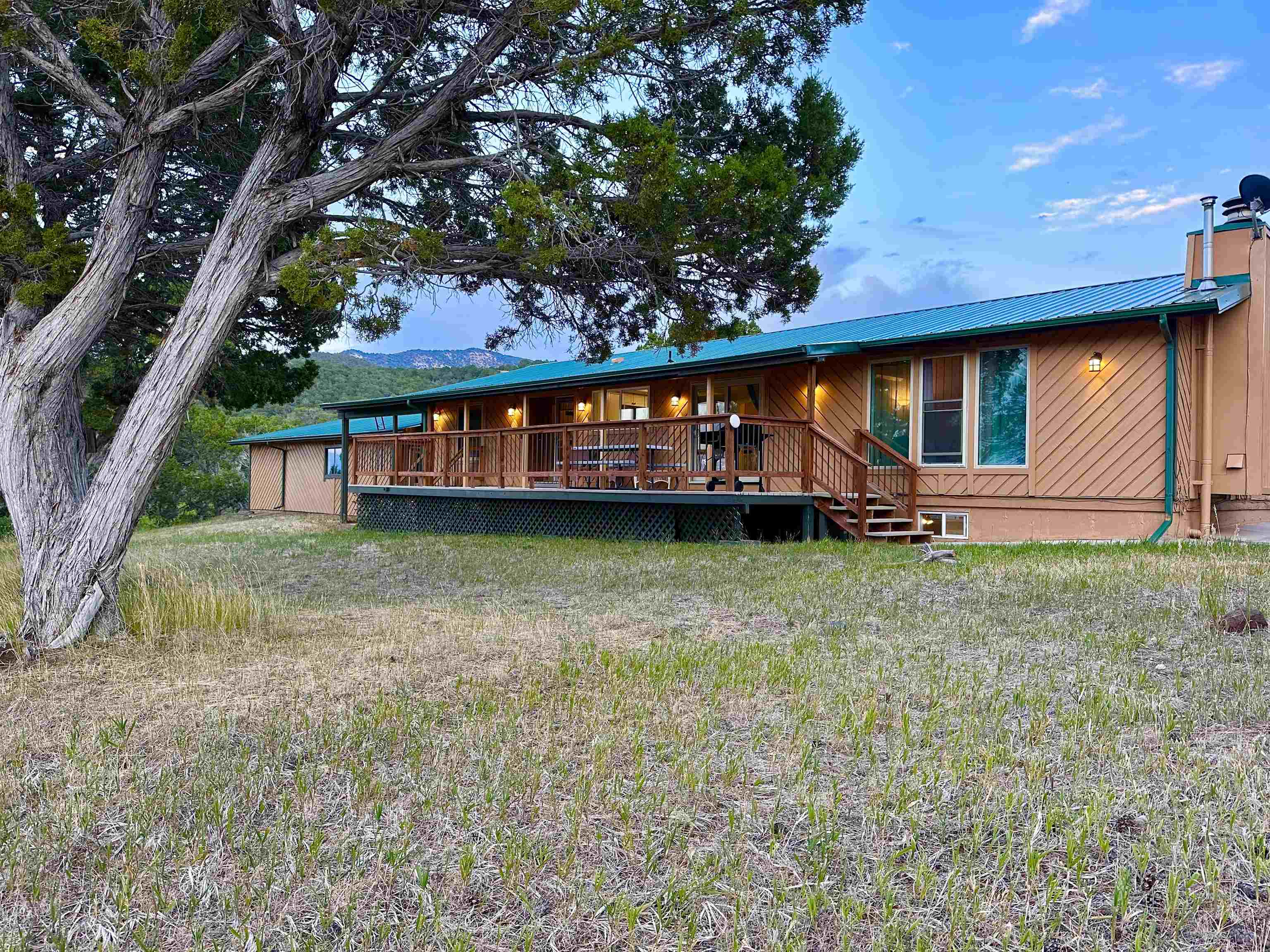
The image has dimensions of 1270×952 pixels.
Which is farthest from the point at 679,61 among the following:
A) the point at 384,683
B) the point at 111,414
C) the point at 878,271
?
the point at 878,271

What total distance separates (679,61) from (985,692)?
19.0 ft

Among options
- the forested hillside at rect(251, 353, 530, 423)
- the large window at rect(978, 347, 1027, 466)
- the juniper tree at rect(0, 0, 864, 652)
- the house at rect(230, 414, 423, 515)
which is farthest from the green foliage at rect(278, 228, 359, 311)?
the forested hillside at rect(251, 353, 530, 423)

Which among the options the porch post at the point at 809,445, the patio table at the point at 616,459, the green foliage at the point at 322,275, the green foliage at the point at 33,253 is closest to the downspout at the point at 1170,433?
the porch post at the point at 809,445

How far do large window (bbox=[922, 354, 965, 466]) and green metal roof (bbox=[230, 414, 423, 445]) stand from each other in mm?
15170

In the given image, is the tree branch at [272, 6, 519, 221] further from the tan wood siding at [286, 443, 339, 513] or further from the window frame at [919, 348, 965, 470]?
the tan wood siding at [286, 443, 339, 513]

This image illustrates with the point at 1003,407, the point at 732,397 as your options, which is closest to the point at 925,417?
the point at 1003,407

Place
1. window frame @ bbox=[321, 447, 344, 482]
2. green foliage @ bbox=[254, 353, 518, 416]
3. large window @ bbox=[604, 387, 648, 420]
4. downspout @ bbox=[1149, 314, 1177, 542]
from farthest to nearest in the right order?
green foliage @ bbox=[254, 353, 518, 416], window frame @ bbox=[321, 447, 344, 482], large window @ bbox=[604, 387, 648, 420], downspout @ bbox=[1149, 314, 1177, 542]

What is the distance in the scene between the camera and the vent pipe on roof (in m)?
10.3

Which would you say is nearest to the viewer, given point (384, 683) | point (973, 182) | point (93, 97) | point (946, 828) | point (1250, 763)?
point (946, 828)

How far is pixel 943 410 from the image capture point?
11922 mm

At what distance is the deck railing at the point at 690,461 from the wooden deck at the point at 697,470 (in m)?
0.02

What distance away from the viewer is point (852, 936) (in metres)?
1.95

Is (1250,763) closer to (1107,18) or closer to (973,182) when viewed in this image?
(1107,18)

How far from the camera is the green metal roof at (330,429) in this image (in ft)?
78.6
